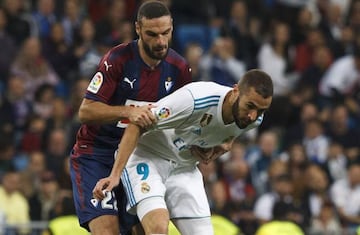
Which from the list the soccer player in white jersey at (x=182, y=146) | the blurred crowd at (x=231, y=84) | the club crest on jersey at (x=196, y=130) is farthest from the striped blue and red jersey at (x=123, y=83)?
the blurred crowd at (x=231, y=84)

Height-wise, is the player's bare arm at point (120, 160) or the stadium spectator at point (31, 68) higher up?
the player's bare arm at point (120, 160)

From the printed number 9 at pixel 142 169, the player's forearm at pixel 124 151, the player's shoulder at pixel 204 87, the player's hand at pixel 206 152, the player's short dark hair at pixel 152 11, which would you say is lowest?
the printed number 9 at pixel 142 169

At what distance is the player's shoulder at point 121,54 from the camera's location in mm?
8383

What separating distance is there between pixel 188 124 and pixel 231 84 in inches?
291

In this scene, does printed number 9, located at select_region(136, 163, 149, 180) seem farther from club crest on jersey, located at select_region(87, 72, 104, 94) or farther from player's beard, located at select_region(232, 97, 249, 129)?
player's beard, located at select_region(232, 97, 249, 129)

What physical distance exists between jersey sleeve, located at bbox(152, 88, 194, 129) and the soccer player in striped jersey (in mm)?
72

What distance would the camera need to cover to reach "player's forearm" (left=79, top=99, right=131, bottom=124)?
8.16 m

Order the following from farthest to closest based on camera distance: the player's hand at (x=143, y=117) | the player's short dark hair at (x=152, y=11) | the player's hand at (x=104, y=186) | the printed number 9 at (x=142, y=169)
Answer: the printed number 9 at (x=142, y=169) < the player's short dark hair at (x=152, y=11) < the player's hand at (x=143, y=117) < the player's hand at (x=104, y=186)

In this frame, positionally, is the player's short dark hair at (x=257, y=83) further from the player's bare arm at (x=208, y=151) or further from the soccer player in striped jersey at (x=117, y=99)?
the player's bare arm at (x=208, y=151)

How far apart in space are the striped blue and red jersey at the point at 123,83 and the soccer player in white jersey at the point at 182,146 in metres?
0.24

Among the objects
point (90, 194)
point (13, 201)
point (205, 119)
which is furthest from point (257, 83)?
point (13, 201)

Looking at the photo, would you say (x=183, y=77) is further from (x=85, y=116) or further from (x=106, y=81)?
(x=85, y=116)

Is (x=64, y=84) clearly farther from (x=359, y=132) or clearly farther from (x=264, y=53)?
(x=359, y=132)

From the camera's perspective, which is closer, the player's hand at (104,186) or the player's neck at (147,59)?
the player's hand at (104,186)
